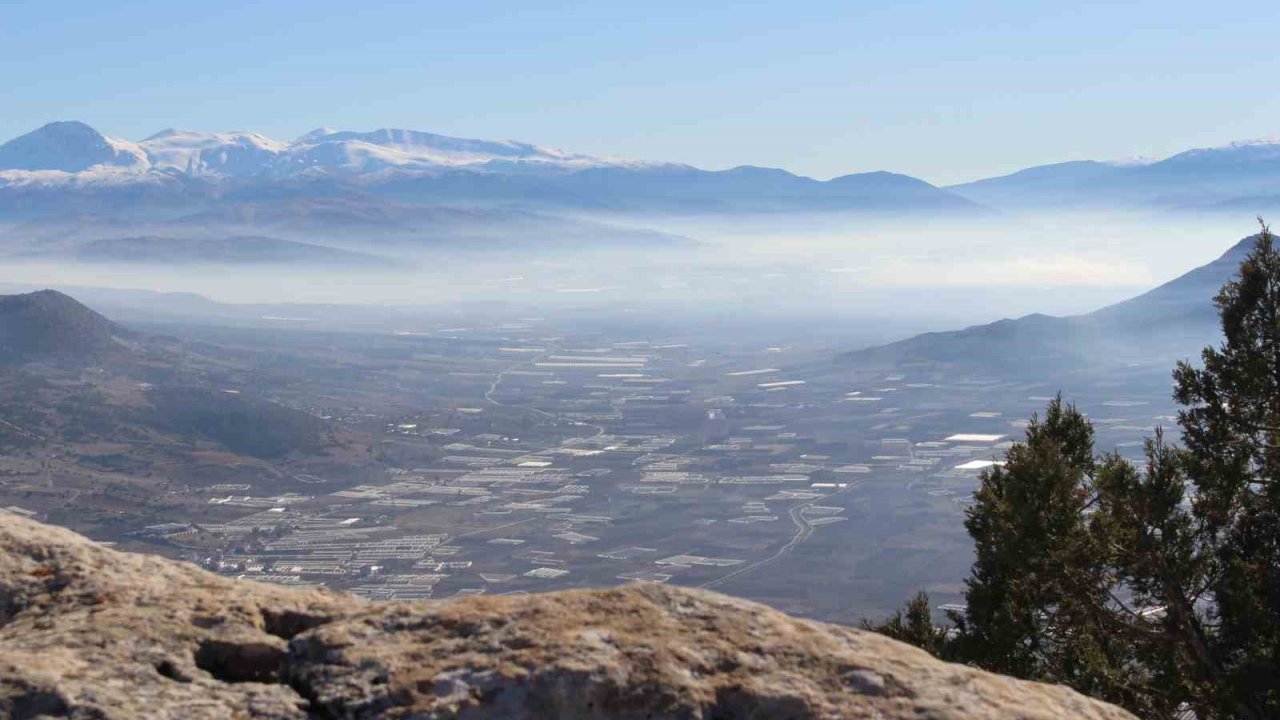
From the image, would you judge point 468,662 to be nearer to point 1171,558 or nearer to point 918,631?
point 1171,558

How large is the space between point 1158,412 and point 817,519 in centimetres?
8366

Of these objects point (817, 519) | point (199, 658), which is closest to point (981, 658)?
point (199, 658)

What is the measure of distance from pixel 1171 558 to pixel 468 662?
14.0m

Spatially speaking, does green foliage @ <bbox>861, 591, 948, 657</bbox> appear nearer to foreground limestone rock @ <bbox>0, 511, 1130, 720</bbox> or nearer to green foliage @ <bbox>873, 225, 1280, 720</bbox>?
green foliage @ <bbox>873, 225, 1280, 720</bbox>

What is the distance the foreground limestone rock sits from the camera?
21.7 ft

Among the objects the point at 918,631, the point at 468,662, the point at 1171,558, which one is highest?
the point at 468,662

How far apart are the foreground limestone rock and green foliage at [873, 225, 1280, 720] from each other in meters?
10.7

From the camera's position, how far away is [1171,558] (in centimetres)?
1758

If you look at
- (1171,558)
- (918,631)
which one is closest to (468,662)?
(1171,558)

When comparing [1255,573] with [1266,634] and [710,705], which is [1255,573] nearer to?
[1266,634]

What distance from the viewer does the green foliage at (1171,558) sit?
16.8m

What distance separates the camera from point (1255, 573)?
57.2 ft

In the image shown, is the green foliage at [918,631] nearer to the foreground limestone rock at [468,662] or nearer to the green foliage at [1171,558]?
the green foliage at [1171,558]

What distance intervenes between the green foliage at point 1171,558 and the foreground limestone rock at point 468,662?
1066 centimetres
